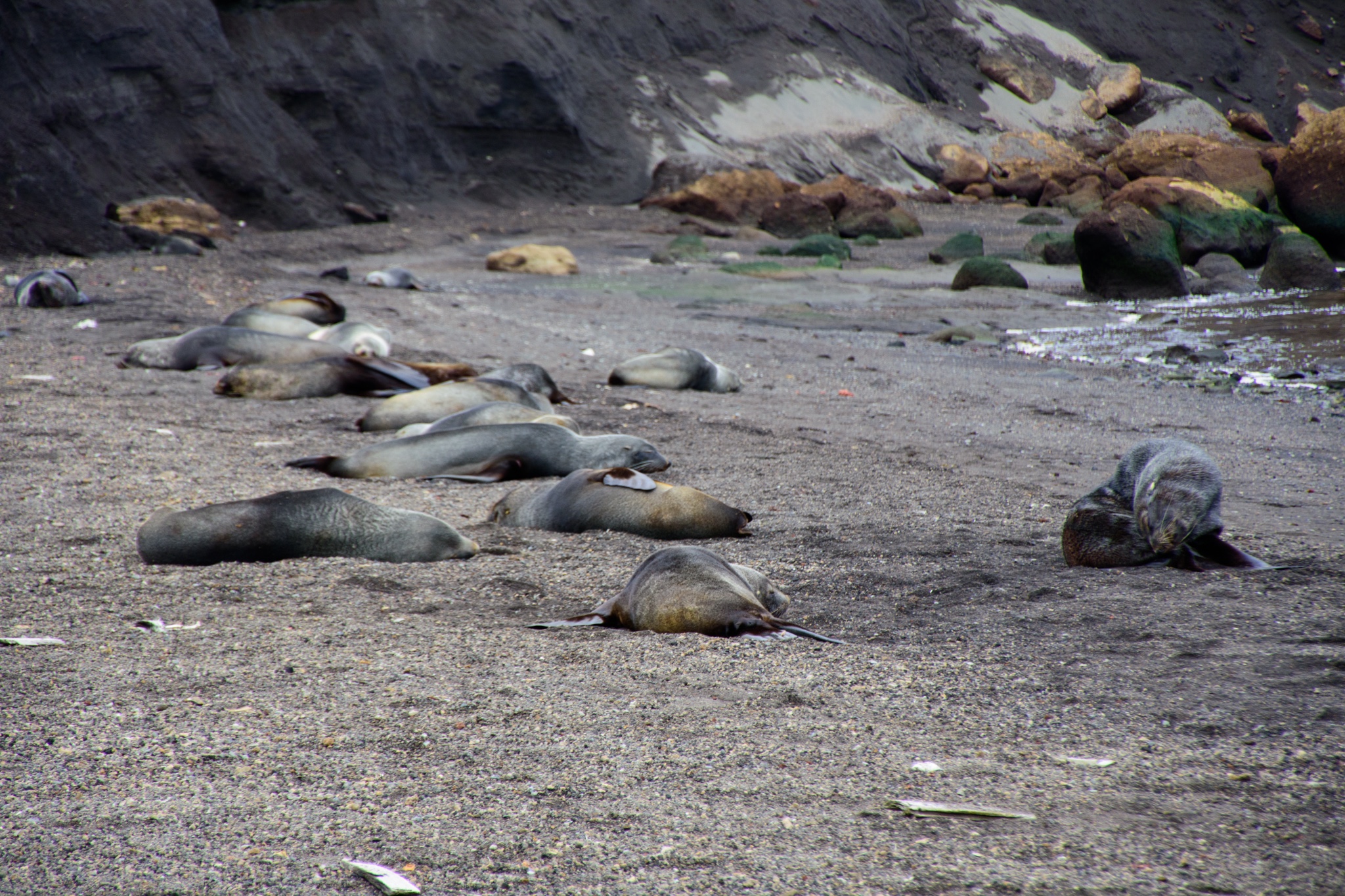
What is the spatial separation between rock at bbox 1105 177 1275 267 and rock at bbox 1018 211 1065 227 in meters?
5.23

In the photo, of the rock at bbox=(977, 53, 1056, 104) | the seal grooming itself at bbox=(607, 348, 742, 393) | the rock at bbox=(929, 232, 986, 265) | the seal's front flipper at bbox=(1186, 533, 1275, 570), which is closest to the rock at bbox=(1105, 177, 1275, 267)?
the rock at bbox=(929, 232, 986, 265)

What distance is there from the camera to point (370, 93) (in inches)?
838

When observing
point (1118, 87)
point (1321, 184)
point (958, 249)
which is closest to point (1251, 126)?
point (1118, 87)

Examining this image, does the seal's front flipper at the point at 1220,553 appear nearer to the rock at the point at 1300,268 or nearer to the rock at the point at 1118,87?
the rock at the point at 1300,268

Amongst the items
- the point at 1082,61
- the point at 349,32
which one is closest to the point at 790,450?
the point at 349,32

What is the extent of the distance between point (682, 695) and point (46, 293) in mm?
8281

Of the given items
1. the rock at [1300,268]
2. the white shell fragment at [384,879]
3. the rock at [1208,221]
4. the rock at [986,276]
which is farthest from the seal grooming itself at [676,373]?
the rock at [1208,221]

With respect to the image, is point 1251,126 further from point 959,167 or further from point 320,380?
point 320,380

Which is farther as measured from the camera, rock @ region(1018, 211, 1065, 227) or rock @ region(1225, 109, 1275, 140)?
rock @ region(1225, 109, 1275, 140)

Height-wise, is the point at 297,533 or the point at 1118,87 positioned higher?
the point at 1118,87

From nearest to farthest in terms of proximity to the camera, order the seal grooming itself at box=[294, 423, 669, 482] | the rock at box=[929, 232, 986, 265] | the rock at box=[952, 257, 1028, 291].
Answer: the seal grooming itself at box=[294, 423, 669, 482], the rock at box=[952, 257, 1028, 291], the rock at box=[929, 232, 986, 265]

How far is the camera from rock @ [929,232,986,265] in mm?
16656

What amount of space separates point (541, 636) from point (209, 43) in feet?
61.1

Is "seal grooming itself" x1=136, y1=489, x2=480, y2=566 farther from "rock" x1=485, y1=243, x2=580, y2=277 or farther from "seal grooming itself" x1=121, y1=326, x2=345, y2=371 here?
"rock" x1=485, y1=243, x2=580, y2=277
